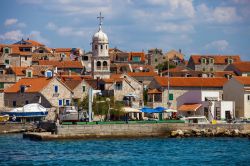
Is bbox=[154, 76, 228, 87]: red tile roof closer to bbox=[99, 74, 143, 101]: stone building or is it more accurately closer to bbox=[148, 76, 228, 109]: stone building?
bbox=[148, 76, 228, 109]: stone building

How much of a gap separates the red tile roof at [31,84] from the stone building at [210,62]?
57.2 m

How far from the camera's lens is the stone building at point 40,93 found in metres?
105

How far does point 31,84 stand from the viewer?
4254 inches

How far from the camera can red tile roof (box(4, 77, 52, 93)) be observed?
347ft

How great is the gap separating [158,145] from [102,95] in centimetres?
3017

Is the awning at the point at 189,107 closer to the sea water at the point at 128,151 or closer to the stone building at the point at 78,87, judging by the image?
the stone building at the point at 78,87

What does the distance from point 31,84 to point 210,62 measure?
61123mm

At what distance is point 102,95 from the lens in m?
109

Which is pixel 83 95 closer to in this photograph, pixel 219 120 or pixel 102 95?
pixel 102 95

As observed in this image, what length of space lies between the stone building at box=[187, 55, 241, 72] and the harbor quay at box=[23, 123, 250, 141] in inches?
2741

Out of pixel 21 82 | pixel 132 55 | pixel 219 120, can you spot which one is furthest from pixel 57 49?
pixel 219 120

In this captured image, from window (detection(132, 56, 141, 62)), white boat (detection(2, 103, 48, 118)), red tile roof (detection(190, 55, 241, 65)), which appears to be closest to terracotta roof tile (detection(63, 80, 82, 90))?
white boat (detection(2, 103, 48, 118))

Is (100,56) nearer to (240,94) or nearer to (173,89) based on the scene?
(173,89)

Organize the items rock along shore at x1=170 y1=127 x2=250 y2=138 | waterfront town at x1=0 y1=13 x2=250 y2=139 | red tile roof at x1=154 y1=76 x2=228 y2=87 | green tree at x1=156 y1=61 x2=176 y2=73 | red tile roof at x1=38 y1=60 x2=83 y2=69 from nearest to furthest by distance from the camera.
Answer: rock along shore at x1=170 y1=127 x2=250 y2=138 < waterfront town at x1=0 y1=13 x2=250 y2=139 < red tile roof at x1=154 y1=76 x2=228 y2=87 < red tile roof at x1=38 y1=60 x2=83 y2=69 < green tree at x1=156 y1=61 x2=176 y2=73
